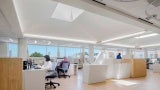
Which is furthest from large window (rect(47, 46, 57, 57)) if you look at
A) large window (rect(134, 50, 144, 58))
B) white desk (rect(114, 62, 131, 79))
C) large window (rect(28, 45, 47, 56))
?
large window (rect(134, 50, 144, 58))

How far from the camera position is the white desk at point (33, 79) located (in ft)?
12.8

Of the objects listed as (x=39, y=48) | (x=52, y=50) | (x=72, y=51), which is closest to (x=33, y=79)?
(x=39, y=48)

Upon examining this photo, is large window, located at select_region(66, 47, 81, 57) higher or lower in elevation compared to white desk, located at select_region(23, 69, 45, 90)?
higher

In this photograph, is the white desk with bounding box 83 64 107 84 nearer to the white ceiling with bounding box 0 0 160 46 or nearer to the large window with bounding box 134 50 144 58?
the white ceiling with bounding box 0 0 160 46

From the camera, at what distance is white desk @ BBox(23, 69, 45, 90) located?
391cm

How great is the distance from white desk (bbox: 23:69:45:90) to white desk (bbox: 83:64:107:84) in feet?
7.38

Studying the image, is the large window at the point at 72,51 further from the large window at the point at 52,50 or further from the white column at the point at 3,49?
the white column at the point at 3,49

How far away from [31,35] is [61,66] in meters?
2.55

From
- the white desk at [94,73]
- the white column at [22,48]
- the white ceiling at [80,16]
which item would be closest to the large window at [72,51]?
the white column at [22,48]

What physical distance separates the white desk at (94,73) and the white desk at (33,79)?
7.38 feet

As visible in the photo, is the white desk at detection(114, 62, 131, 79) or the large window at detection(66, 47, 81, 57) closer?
the white desk at detection(114, 62, 131, 79)

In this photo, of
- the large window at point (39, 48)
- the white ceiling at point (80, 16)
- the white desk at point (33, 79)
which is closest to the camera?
the white ceiling at point (80, 16)

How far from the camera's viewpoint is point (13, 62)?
3.61m

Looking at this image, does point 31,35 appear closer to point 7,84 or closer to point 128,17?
point 7,84
